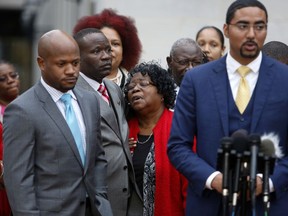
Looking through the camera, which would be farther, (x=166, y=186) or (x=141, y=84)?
(x=141, y=84)

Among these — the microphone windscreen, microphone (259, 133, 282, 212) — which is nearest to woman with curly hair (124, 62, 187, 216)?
microphone (259, 133, 282, 212)

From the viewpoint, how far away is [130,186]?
8.17m

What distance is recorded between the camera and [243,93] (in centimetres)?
693

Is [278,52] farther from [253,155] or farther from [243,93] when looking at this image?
[253,155]

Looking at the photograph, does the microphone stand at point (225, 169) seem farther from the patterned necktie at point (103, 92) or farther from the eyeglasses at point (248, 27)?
the patterned necktie at point (103, 92)

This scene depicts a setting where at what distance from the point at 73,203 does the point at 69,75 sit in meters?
0.84

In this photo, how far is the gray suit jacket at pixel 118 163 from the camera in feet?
26.2

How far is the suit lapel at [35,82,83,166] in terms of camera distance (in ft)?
23.3

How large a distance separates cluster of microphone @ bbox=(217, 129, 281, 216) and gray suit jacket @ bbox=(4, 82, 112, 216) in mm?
1113

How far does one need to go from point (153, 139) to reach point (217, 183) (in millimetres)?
1601

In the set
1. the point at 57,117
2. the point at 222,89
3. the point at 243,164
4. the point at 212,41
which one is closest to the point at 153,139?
the point at 57,117

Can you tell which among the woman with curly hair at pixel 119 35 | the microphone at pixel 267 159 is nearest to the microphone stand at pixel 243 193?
the microphone at pixel 267 159

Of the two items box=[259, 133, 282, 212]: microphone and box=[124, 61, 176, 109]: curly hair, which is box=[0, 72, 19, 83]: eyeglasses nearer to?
box=[124, 61, 176, 109]: curly hair

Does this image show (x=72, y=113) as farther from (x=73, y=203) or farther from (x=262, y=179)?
(x=262, y=179)
